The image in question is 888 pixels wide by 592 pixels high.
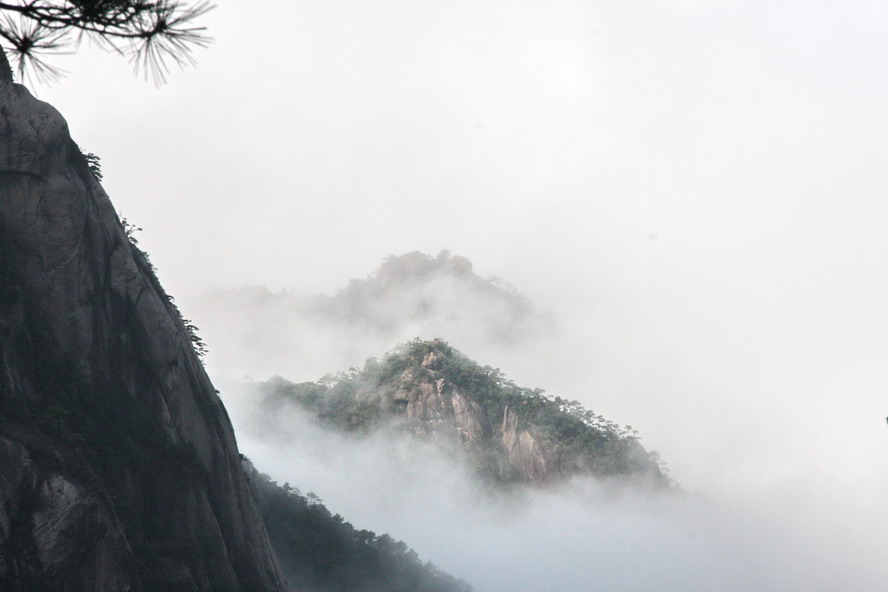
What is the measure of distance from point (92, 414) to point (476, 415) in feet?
196

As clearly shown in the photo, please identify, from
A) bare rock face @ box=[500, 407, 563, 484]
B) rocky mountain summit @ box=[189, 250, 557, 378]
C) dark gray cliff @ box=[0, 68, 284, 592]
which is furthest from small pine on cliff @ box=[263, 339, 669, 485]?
dark gray cliff @ box=[0, 68, 284, 592]

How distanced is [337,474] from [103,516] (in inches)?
2152

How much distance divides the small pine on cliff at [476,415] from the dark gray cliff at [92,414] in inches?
2120

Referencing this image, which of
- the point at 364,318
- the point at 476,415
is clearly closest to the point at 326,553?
the point at 476,415

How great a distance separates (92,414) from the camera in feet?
59.6

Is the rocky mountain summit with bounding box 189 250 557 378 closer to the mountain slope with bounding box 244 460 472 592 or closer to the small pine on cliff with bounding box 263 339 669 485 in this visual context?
the small pine on cliff with bounding box 263 339 669 485

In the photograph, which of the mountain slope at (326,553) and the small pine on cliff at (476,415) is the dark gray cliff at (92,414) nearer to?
the mountain slope at (326,553)

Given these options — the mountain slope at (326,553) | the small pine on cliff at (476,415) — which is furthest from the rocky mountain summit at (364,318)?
the mountain slope at (326,553)

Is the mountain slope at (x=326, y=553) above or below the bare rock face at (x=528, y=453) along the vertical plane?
below

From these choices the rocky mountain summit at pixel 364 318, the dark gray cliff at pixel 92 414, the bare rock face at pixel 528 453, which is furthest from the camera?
the rocky mountain summit at pixel 364 318

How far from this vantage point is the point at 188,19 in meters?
9.91

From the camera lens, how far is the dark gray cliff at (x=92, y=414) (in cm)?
1448

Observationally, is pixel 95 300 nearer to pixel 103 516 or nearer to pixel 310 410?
pixel 103 516

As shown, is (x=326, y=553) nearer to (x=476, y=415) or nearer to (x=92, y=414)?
(x=92, y=414)
